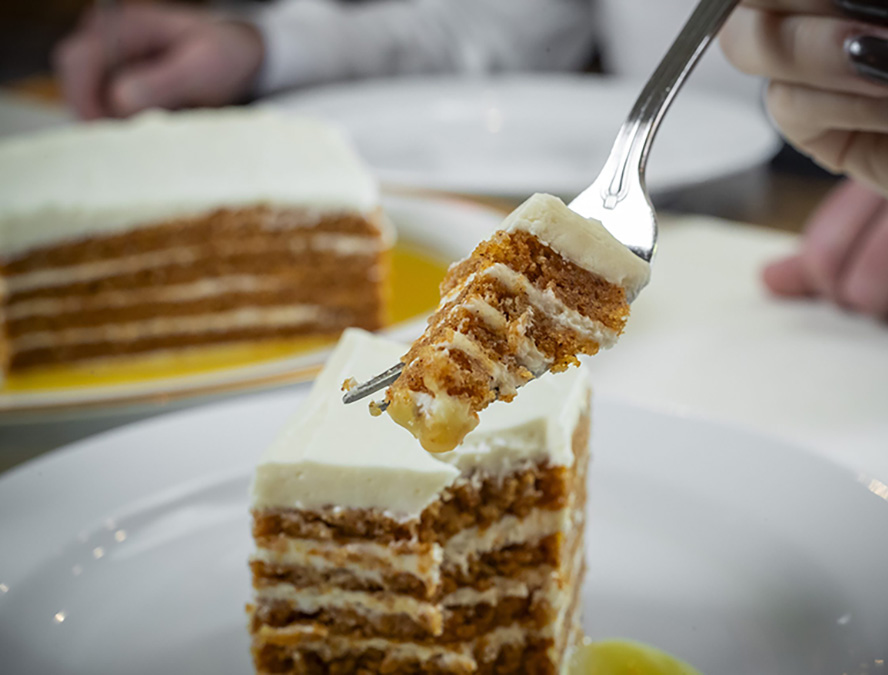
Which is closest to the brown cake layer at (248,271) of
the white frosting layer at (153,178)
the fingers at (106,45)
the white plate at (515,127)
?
the white frosting layer at (153,178)

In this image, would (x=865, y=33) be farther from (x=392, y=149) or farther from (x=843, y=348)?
(x=392, y=149)

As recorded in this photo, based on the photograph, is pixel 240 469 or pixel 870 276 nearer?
pixel 240 469

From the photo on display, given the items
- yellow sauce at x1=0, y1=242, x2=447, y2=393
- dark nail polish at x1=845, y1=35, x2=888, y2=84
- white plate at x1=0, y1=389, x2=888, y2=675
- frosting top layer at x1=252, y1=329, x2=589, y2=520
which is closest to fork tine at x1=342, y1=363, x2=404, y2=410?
frosting top layer at x1=252, y1=329, x2=589, y2=520

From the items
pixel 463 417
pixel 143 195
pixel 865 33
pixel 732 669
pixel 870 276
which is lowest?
pixel 732 669

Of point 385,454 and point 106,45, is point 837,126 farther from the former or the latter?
point 106,45

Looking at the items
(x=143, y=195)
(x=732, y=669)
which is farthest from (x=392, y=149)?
(x=732, y=669)

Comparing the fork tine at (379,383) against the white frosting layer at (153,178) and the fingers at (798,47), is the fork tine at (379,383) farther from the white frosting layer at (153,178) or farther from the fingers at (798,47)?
the white frosting layer at (153,178)
